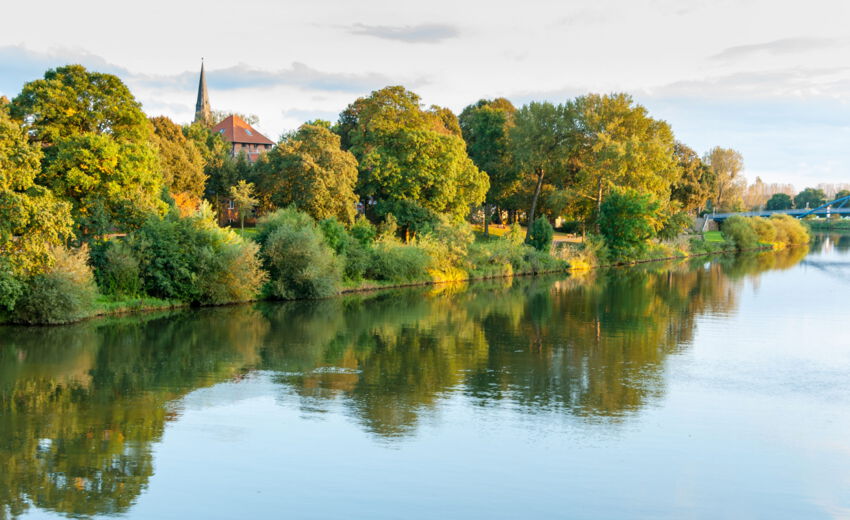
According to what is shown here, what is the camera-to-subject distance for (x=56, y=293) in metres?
29.2

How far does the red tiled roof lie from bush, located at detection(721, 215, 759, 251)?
191ft

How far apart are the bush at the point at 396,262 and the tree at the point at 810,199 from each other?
459 feet

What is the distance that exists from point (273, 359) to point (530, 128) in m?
44.8

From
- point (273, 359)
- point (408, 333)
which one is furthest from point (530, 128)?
point (273, 359)

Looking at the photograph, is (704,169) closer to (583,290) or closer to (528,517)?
(583,290)

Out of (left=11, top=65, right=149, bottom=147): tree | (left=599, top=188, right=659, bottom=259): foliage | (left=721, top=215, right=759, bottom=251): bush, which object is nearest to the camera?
(left=11, top=65, right=149, bottom=147): tree

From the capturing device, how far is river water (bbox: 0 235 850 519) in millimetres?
13305

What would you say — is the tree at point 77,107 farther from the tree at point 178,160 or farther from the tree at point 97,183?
the tree at point 178,160

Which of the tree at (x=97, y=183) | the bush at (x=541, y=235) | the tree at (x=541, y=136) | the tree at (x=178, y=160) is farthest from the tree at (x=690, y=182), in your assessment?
the tree at (x=97, y=183)

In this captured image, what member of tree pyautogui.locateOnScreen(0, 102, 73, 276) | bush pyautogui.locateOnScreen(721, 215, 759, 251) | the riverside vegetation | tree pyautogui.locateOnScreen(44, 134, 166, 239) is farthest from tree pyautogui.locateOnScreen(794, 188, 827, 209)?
tree pyautogui.locateOnScreen(0, 102, 73, 276)

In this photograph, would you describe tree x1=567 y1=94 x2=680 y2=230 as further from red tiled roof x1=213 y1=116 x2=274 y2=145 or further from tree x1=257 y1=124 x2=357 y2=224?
red tiled roof x1=213 y1=116 x2=274 y2=145

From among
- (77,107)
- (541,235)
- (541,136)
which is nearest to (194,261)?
(77,107)

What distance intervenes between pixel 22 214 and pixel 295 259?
14.0 meters

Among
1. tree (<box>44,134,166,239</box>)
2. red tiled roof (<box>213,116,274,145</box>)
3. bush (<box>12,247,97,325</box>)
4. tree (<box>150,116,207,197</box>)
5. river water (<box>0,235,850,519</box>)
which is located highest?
red tiled roof (<box>213,116,274,145</box>)
